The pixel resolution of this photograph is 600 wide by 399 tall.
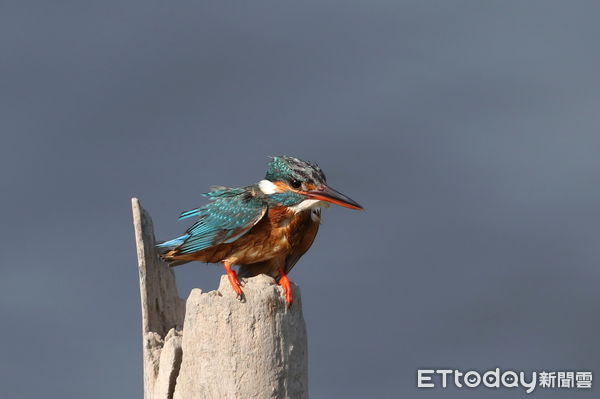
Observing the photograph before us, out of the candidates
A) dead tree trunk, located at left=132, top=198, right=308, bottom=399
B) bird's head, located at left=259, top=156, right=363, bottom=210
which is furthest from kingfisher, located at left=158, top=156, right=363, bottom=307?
dead tree trunk, located at left=132, top=198, right=308, bottom=399

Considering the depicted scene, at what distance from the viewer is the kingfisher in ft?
31.5

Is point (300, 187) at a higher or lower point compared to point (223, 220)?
higher

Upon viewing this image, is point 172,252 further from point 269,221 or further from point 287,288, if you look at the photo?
point 287,288

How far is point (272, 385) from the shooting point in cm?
917

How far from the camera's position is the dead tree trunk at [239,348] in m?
9.13

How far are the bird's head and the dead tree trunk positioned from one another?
0.72m

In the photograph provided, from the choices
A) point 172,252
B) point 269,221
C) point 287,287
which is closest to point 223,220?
point 269,221

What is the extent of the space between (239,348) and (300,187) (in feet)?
4.68

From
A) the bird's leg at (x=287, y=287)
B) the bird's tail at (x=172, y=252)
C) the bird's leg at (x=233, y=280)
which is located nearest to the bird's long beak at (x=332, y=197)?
the bird's leg at (x=287, y=287)

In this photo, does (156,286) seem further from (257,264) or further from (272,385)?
(272,385)

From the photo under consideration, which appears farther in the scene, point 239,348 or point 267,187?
point 267,187

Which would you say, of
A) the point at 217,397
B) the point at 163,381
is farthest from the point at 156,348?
the point at 217,397

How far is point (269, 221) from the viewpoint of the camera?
9727 mm

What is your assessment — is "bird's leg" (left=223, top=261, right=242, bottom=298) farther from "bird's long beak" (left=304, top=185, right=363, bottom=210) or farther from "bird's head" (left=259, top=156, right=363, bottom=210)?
"bird's long beak" (left=304, top=185, right=363, bottom=210)
